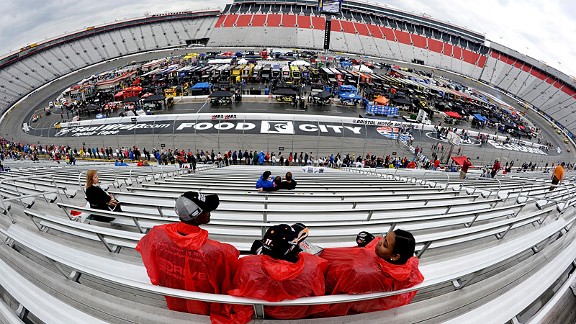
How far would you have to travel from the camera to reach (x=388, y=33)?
6322cm

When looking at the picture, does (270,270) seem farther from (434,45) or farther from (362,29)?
(434,45)

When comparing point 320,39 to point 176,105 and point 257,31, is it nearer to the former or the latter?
point 257,31

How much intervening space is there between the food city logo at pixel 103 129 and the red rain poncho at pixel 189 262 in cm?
2202

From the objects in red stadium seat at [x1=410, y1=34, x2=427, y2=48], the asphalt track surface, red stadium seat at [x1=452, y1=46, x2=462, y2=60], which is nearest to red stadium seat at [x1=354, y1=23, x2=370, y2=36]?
red stadium seat at [x1=410, y1=34, x2=427, y2=48]

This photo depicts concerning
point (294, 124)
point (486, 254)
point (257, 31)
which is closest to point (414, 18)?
point (257, 31)

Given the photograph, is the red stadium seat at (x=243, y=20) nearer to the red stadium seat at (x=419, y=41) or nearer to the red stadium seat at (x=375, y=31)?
the red stadium seat at (x=375, y=31)

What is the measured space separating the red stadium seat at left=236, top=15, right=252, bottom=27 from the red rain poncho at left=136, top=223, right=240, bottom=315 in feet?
225

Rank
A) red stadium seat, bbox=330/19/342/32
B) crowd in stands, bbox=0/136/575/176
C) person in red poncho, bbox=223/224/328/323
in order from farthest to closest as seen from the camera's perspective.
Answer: red stadium seat, bbox=330/19/342/32 → crowd in stands, bbox=0/136/575/176 → person in red poncho, bbox=223/224/328/323

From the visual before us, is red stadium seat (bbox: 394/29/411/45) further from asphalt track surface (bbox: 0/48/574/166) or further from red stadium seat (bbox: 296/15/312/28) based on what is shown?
asphalt track surface (bbox: 0/48/574/166)

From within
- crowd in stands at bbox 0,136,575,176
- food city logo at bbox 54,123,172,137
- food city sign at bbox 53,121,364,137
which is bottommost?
crowd in stands at bbox 0,136,575,176

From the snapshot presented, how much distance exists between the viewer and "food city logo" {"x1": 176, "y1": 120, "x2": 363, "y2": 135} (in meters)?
21.8

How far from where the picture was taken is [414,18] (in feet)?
227

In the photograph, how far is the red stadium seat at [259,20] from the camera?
6129cm

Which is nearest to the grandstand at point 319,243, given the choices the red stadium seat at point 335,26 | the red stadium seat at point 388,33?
the red stadium seat at point 335,26
